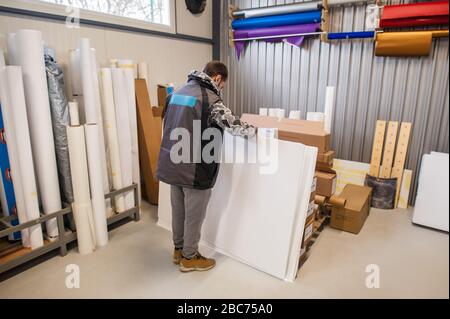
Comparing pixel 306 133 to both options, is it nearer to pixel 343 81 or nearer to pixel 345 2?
pixel 343 81

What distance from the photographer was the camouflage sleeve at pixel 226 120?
1852 millimetres

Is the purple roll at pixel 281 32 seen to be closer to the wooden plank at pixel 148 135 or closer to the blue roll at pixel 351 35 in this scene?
the blue roll at pixel 351 35

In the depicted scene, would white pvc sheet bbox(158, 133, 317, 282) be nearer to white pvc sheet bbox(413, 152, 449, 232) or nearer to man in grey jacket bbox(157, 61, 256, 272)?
man in grey jacket bbox(157, 61, 256, 272)

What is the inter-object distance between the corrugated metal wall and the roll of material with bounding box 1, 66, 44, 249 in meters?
2.70

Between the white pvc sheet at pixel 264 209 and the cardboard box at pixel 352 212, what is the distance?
83 centimetres

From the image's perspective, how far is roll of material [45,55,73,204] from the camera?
2275 mm

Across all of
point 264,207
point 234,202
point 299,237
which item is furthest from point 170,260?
point 299,237

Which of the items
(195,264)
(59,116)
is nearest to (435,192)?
(195,264)

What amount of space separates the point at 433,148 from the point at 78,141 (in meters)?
2.18

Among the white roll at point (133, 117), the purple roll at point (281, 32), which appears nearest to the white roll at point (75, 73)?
the white roll at point (133, 117)

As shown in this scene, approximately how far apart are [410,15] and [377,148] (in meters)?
1.29

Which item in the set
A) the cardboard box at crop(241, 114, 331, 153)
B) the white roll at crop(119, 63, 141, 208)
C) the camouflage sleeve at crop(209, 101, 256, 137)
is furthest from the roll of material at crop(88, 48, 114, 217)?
the cardboard box at crop(241, 114, 331, 153)

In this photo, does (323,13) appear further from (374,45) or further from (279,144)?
(279,144)

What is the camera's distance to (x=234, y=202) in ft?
7.51
